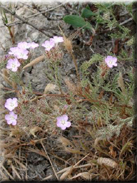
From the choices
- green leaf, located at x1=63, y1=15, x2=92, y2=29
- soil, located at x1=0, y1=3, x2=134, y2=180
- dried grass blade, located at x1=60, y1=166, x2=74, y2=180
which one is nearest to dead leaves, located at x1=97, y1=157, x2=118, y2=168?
dried grass blade, located at x1=60, y1=166, x2=74, y2=180

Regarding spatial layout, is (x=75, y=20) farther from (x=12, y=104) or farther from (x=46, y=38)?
(x=12, y=104)

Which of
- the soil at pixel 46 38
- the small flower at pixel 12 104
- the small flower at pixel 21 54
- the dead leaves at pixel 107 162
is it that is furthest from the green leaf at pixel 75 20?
the dead leaves at pixel 107 162

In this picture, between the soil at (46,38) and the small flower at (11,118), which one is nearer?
the small flower at (11,118)

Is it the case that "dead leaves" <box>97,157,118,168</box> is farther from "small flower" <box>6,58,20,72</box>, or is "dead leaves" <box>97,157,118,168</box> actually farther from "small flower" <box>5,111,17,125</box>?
"small flower" <box>6,58,20,72</box>

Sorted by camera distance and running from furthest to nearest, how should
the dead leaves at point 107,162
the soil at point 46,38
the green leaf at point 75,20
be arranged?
the soil at point 46,38
the green leaf at point 75,20
the dead leaves at point 107,162

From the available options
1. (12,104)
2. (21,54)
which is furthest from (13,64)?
(12,104)

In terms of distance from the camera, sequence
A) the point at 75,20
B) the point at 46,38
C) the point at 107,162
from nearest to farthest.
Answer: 1. the point at 107,162
2. the point at 75,20
3. the point at 46,38

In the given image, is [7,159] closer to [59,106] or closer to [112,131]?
[59,106]

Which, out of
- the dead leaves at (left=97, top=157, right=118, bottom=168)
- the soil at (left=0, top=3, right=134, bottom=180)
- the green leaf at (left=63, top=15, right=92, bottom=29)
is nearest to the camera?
the dead leaves at (left=97, top=157, right=118, bottom=168)

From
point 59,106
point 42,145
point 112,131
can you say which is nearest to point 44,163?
point 42,145

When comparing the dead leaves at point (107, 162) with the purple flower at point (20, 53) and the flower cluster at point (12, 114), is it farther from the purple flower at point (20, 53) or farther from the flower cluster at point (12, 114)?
the purple flower at point (20, 53)

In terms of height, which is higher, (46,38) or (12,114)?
(46,38)
